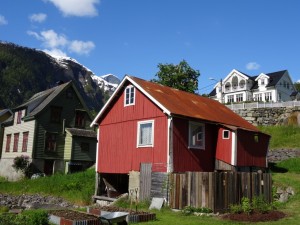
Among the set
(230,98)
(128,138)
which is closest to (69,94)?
(128,138)

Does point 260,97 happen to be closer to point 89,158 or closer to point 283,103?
point 283,103

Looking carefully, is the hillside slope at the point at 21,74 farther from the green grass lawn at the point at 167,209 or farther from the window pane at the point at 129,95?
the window pane at the point at 129,95

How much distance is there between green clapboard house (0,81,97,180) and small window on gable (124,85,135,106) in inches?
673

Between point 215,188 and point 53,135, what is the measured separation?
27.1m

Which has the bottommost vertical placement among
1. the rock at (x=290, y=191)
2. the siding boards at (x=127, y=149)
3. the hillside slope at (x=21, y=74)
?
the rock at (x=290, y=191)

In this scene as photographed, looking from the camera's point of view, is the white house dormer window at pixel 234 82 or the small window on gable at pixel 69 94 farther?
the white house dormer window at pixel 234 82

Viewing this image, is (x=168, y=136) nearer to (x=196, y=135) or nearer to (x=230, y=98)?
(x=196, y=135)

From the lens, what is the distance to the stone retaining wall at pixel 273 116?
1885 inches

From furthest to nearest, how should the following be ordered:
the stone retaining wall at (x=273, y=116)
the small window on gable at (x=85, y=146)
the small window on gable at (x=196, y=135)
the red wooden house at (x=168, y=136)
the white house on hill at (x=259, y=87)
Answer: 1. the white house on hill at (x=259, y=87)
2. the stone retaining wall at (x=273, y=116)
3. the small window on gable at (x=85, y=146)
4. the small window on gable at (x=196, y=135)
5. the red wooden house at (x=168, y=136)

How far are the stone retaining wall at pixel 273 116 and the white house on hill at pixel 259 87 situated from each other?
839 inches

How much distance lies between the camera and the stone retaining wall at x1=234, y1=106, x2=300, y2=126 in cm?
4789

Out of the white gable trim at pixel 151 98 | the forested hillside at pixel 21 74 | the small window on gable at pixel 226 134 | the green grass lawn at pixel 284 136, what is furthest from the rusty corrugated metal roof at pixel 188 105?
the forested hillside at pixel 21 74

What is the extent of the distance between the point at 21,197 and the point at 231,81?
6145 cm

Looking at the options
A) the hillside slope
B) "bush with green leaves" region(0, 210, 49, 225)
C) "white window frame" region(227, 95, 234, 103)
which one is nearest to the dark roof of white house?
"white window frame" region(227, 95, 234, 103)
